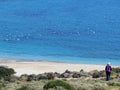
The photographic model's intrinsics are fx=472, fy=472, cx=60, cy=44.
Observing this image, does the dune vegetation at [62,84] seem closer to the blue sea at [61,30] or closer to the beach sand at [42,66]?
the beach sand at [42,66]

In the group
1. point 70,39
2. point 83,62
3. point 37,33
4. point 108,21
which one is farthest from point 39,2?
point 83,62

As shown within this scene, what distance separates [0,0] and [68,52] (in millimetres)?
67108

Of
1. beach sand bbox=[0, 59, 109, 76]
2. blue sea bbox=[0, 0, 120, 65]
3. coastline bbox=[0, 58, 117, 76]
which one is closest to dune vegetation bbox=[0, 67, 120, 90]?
coastline bbox=[0, 58, 117, 76]

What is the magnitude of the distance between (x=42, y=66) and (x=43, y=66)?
11cm

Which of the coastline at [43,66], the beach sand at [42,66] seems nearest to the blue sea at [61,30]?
the coastline at [43,66]

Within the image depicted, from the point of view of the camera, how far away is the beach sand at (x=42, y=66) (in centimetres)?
4113

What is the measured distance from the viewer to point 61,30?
73375mm

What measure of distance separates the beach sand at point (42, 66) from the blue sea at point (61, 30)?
11.9 feet

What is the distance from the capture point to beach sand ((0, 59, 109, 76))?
4113 cm

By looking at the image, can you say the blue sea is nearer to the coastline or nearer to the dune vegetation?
the coastline

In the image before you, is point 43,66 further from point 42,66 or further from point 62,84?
point 62,84

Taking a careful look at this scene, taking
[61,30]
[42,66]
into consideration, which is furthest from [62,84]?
[61,30]

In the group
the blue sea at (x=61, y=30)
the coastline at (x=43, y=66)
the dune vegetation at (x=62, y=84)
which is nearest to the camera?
the dune vegetation at (x=62, y=84)

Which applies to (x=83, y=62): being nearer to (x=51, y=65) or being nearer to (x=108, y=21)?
(x=51, y=65)
